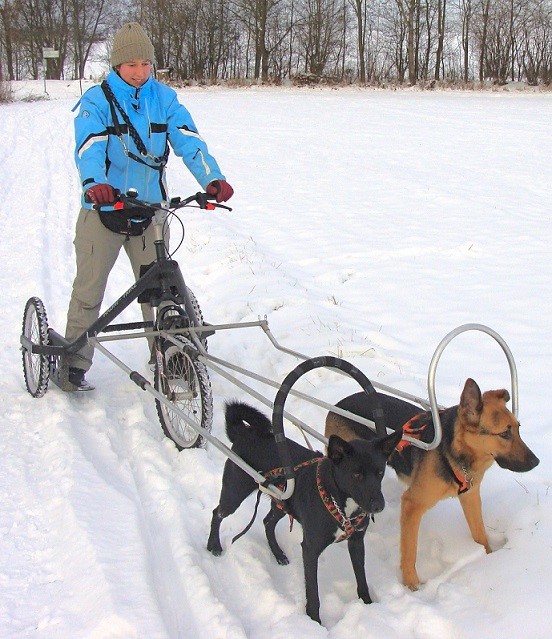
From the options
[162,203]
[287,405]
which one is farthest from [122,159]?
[287,405]

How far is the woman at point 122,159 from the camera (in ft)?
13.0

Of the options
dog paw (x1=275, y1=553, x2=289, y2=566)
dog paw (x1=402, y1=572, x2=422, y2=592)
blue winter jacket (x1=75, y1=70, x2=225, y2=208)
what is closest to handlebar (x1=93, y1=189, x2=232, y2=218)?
blue winter jacket (x1=75, y1=70, x2=225, y2=208)

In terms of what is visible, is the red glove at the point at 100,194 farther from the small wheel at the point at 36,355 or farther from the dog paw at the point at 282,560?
the dog paw at the point at 282,560

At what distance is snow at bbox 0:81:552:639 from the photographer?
2.70 meters

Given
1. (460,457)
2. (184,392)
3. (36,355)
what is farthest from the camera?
(36,355)

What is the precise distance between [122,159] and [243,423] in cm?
205

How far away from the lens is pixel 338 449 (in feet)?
8.10

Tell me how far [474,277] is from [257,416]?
15.6ft

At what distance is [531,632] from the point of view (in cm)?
244

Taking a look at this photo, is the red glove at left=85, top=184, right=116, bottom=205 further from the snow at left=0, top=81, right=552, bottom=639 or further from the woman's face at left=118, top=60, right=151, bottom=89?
the snow at left=0, top=81, right=552, bottom=639

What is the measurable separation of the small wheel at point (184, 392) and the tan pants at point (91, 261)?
714 millimetres

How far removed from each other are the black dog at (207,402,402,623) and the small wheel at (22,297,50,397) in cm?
201

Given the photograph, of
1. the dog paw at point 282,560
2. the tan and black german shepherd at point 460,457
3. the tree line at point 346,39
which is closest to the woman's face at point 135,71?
the tan and black german shepherd at point 460,457

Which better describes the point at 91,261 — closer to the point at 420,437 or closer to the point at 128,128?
the point at 128,128
